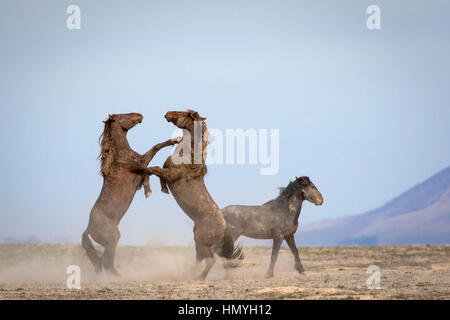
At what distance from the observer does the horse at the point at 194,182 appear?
14.9 m

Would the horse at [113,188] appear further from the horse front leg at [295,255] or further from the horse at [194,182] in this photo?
the horse front leg at [295,255]

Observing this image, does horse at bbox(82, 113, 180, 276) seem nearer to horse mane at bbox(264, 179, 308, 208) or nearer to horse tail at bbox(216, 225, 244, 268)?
horse tail at bbox(216, 225, 244, 268)

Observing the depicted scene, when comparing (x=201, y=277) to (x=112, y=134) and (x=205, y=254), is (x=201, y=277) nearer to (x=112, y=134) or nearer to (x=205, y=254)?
(x=205, y=254)

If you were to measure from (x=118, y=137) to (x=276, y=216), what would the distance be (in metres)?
4.71

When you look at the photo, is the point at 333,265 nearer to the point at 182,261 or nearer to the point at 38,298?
the point at 182,261

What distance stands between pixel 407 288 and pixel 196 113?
6137mm

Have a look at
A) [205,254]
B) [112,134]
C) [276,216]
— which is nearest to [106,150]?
[112,134]

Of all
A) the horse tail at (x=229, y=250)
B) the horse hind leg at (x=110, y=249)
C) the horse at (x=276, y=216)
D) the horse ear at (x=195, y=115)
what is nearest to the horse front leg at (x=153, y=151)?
the horse ear at (x=195, y=115)

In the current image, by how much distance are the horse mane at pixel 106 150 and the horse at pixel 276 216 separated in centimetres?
349

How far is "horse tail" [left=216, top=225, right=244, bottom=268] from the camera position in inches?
620

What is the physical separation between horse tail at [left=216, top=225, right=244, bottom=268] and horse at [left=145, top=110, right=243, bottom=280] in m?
0.46

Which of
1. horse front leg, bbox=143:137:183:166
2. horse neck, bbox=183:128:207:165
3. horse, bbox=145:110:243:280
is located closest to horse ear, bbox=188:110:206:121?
horse, bbox=145:110:243:280

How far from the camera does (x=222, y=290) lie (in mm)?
12625
